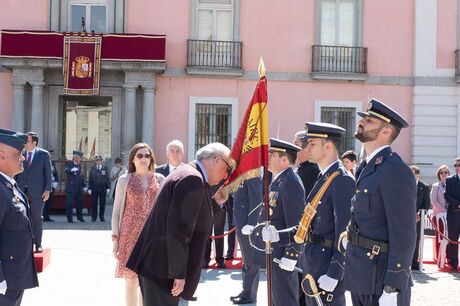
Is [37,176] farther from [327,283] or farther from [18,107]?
[18,107]

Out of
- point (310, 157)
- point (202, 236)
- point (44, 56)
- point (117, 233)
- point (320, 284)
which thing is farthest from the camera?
point (44, 56)

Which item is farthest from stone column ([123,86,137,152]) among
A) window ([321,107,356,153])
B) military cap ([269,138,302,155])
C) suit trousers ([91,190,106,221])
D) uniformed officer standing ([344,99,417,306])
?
uniformed officer standing ([344,99,417,306])

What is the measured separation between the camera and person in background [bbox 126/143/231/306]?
4617 millimetres

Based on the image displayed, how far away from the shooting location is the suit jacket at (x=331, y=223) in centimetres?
537

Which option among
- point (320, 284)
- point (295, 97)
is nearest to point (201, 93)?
point (295, 97)

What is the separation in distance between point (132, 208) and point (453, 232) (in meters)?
6.68

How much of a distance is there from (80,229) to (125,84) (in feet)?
22.6

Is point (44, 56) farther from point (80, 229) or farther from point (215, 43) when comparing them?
point (80, 229)

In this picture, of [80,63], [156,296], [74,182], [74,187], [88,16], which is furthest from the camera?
[88,16]

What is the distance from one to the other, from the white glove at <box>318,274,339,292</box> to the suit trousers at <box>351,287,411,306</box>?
0.41 metres

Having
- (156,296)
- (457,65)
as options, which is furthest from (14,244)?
(457,65)

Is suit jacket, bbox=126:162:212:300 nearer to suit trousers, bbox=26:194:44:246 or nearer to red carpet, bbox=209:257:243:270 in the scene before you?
suit trousers, bbox=26:194:44:246

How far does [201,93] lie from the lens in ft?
74.2

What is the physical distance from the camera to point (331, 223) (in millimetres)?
5551
